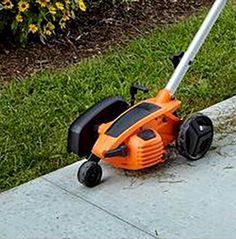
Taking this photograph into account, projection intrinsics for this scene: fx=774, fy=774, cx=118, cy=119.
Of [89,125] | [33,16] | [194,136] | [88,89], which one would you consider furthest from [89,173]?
[33,16]

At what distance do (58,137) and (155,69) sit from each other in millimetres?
1113

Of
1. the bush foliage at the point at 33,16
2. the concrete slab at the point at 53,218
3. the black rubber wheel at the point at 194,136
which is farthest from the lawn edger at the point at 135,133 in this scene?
the bush foliage at the point at 33,16

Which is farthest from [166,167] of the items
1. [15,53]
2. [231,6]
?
[231,6]

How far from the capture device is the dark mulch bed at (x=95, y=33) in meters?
5.06

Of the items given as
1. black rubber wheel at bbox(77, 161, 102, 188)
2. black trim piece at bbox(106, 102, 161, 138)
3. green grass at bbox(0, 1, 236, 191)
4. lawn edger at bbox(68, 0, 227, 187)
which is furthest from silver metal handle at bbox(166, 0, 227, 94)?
green grass at bbox(0, 1, 236, 191)

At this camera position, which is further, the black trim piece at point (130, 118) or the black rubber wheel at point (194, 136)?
the black rubber wheel at point (194, 136)

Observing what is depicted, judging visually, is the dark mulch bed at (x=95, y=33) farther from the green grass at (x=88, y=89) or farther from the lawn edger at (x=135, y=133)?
the lawn edger at (x=135, y=133)

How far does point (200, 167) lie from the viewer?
3684mm

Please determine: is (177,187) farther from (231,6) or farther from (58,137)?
(231,6)

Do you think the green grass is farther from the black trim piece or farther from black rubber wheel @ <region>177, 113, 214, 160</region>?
black rubber wheel @ <region>177, 113, 214, 160</region>

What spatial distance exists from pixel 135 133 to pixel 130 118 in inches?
3.0

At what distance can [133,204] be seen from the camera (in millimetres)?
3381

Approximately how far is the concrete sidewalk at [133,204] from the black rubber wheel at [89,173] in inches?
1.8

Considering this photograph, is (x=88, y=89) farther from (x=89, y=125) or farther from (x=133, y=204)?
(x=133, y=204)
